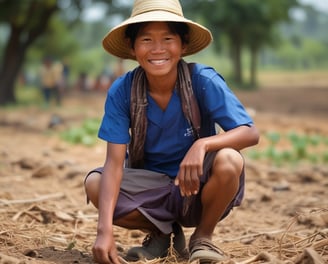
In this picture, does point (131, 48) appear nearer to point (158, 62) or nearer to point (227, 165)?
point (158, 62)

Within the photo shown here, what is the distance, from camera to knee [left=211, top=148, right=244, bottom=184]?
2.98m

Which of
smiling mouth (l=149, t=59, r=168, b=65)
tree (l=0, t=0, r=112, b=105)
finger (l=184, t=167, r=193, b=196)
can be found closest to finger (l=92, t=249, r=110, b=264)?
finger (l=184, t=167, r=193, b=196)

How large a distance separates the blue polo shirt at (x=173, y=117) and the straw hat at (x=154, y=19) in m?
0.18

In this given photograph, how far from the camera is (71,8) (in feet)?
63.2

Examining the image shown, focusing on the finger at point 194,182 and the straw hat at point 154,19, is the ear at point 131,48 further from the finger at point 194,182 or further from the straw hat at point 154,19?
the finger at point 194,182

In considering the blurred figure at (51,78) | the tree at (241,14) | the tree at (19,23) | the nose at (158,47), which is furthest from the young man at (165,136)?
the tree at (241,14)

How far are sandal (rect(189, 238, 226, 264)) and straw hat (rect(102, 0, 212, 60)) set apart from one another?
103cm

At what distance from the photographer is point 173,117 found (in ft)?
10.5

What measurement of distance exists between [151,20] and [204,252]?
3.73 feet

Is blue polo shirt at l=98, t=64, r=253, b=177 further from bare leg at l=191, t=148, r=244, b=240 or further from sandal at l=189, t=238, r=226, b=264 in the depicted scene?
sandal at l=189, t=238, r=226, b=264

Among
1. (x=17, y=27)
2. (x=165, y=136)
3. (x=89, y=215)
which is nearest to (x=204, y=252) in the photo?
(x=165, y=136)

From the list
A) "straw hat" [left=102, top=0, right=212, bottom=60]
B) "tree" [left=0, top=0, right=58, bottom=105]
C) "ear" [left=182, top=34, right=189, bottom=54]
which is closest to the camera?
"straw hat" [left=102, top=0, right=212, bottom=60]

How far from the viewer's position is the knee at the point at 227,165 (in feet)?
9.78

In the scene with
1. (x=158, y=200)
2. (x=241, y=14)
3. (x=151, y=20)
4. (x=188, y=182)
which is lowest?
(x=241, y=14)
